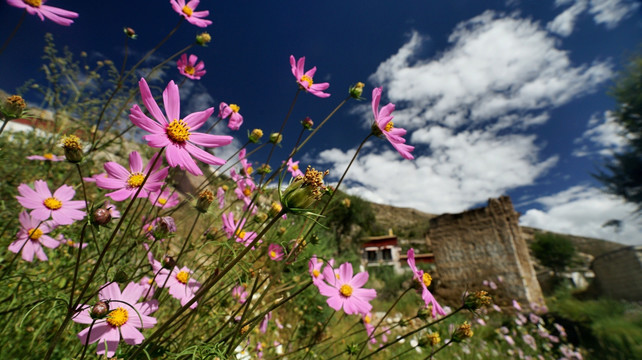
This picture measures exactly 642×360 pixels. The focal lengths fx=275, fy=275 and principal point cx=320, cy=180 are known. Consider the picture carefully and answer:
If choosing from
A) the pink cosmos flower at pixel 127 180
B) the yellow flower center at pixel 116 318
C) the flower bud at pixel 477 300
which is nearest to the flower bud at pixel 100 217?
the pink cosmos flower at pixel 127 180

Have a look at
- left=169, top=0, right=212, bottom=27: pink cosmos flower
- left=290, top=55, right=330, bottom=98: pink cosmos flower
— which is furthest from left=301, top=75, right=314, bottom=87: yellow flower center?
left=169, top=0, right=212, bottom=27: pink cosmos flower

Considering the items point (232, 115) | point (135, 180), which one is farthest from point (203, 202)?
point (232, 115)

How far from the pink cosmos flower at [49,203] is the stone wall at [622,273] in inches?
289

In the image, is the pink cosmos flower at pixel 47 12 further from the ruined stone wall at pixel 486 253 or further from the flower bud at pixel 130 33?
the ruined stone wall at pixel 486 253

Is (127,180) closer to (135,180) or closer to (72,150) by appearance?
(135,180)

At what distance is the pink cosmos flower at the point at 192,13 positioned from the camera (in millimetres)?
999

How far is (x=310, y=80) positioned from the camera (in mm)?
954

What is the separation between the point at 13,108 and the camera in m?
0.60

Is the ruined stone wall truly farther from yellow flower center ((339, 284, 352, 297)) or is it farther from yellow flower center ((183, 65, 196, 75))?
yellow flower center ((183, 65, 196, 75))

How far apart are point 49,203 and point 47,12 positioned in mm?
488

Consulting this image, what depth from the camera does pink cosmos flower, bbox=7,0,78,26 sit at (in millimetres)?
660

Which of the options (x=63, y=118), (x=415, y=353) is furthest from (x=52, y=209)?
(x=415, y=353)

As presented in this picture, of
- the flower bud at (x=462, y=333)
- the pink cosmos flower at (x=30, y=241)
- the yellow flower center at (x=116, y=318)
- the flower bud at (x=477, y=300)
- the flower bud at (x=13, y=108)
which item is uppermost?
the flower bud at (x=13, y=108)

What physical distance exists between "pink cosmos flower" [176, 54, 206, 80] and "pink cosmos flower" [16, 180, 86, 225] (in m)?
0.62
